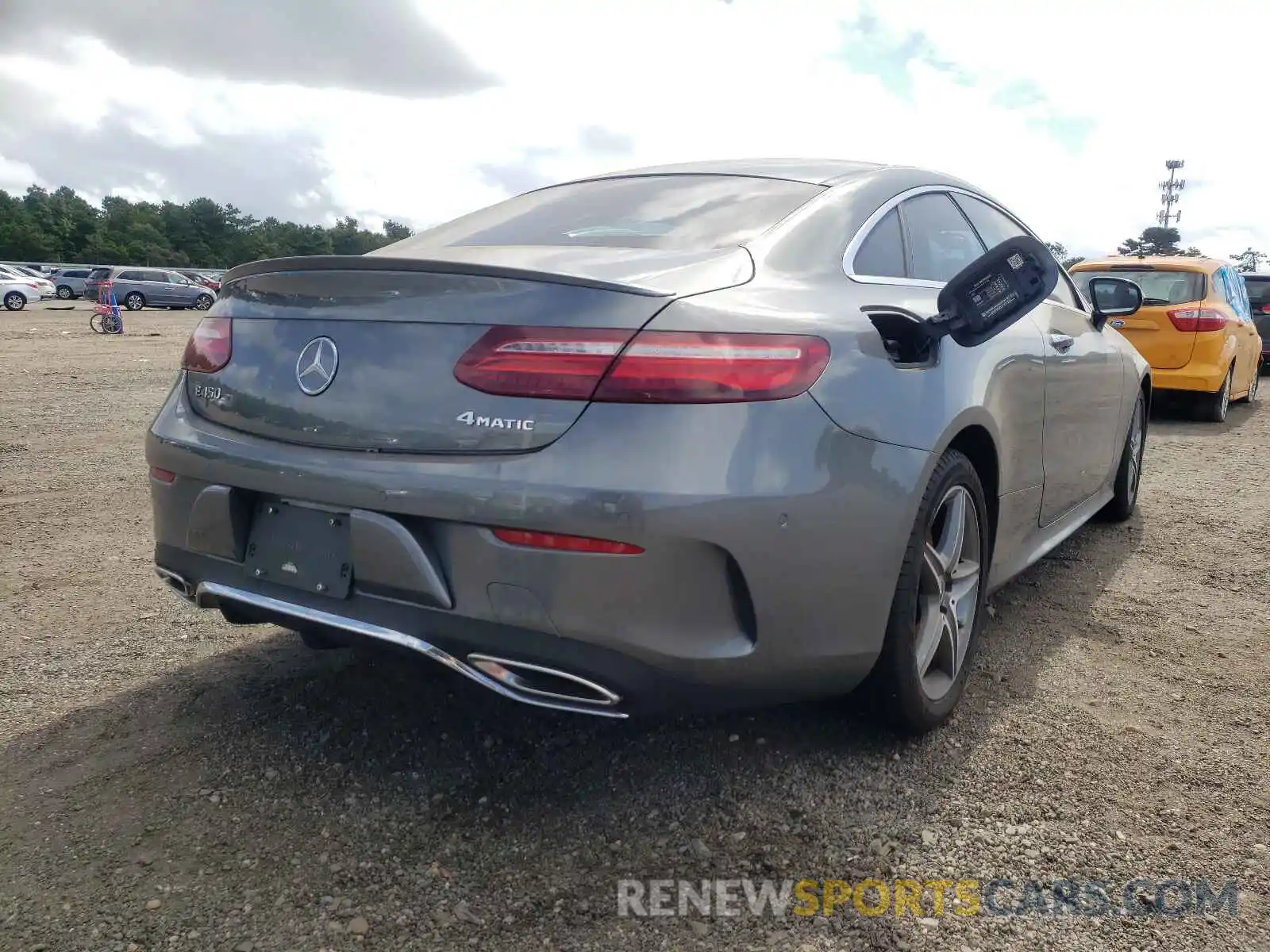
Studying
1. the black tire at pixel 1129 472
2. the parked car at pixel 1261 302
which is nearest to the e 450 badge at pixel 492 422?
the black tire at pixel 1129 472

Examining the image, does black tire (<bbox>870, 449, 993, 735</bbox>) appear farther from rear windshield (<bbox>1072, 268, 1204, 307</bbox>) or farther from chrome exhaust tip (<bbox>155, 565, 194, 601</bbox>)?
rear windshield (<bbox>1072, 268, 1204, 307</bbox>)

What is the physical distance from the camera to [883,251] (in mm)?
2695

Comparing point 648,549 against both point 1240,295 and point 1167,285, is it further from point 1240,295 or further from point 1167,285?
point 1240,295

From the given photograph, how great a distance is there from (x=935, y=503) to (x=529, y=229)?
50.1 inches

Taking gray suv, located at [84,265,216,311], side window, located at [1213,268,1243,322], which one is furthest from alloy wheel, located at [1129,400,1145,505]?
gray suv, located at [84,265,216,311]

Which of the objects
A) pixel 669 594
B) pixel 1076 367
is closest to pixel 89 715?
pixel 669 594

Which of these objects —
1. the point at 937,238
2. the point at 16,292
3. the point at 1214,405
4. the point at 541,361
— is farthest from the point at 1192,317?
the point at 16,292

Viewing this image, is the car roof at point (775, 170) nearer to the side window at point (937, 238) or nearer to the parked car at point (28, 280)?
the side window at point (937, 238)

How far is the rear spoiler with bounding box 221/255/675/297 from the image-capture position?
6.66 ft

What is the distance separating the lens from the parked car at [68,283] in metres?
42.5

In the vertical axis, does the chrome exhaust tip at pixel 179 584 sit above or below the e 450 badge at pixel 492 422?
below

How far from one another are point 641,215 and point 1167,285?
24.4ft

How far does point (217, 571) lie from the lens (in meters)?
2.38

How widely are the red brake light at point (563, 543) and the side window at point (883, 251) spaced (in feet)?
3.38
